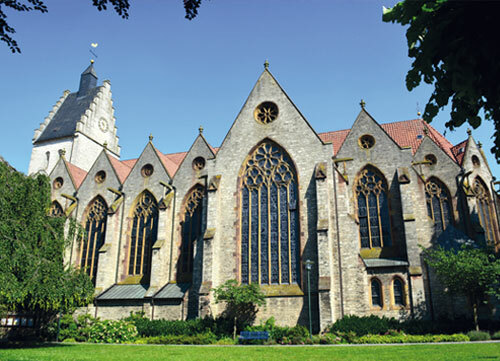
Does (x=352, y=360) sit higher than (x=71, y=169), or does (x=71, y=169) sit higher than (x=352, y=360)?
(x=71, y=169)

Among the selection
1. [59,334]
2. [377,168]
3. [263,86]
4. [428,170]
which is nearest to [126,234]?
[59,334]

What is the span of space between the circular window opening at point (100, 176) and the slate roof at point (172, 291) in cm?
1181

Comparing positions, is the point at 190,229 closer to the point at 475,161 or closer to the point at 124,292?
the point at 124,292

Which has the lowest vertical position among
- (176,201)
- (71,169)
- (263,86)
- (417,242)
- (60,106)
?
(417,242)

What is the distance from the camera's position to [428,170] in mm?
29609

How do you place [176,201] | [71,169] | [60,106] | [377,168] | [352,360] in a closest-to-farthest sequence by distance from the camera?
[352,360] → [377,168] → [176,201] → [71,169] → [60,106]

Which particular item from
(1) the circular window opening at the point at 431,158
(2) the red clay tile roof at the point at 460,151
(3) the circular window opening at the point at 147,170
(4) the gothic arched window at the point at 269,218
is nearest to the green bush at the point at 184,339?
(4) the gothic arched window at the point at 269,218

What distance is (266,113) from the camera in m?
29.7

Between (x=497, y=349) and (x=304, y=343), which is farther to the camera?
(x=304, y=343)

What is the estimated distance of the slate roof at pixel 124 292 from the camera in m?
29.0

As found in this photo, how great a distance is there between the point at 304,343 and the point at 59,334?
15.6 meters

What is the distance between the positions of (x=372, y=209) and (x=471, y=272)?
7941 mm

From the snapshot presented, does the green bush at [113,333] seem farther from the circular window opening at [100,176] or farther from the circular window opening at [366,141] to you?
the circular window opening at [366,141]

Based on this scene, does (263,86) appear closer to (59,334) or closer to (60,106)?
(59,334)
